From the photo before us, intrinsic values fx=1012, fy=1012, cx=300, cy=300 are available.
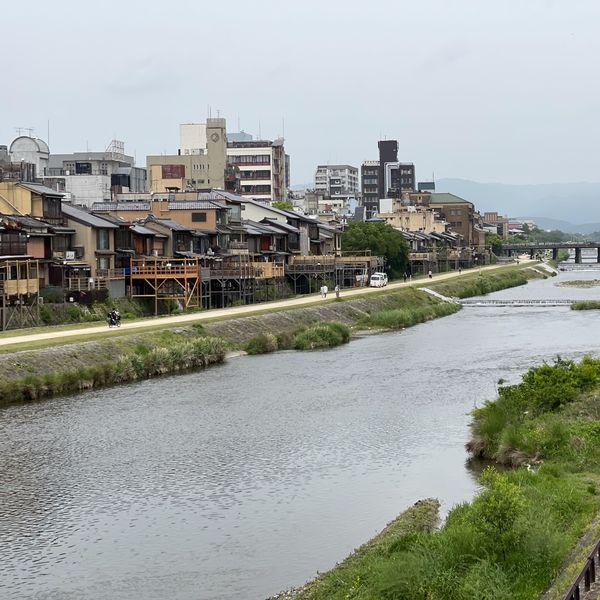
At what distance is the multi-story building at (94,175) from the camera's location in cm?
10525

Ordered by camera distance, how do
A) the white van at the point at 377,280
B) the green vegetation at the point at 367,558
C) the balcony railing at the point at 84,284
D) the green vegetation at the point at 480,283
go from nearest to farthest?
1. the green vegetation at the point at 367,558
2. the balcony railing at the point at 84,284
3. the white van at the point at 377,280
4. the green vegetation at the point at 480,283

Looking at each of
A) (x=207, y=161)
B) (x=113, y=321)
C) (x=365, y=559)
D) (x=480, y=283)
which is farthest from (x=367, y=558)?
(x=207, y=161)

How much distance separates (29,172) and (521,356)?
45166mm

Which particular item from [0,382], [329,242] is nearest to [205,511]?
[0,382]

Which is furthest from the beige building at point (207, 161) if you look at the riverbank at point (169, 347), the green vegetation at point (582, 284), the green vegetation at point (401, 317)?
the riverbank at point (169, 347)

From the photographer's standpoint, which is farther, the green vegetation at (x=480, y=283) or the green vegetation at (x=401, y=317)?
the green vegetation at (x=480, y=283)

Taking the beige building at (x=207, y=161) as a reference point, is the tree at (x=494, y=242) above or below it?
below

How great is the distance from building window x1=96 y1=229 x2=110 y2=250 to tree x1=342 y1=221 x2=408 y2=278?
42005 mm

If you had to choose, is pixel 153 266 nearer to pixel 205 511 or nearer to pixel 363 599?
pixel 205 511

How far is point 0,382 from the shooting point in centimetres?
3694

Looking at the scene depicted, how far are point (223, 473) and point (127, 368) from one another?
1652 centimetres

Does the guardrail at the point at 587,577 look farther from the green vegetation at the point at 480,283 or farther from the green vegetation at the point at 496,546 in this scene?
the green vegetation at the point at 480,283

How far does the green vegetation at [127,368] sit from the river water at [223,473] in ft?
3.57

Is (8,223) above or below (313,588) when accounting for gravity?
above
